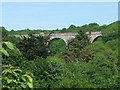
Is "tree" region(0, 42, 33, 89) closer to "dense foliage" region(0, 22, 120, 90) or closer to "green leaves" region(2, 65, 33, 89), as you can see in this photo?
"green leaves" region(2, 65, 33, 89)

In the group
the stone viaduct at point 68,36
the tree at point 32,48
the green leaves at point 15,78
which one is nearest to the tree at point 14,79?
the green leaves at point 15,78

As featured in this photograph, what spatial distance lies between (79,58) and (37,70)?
5.61m

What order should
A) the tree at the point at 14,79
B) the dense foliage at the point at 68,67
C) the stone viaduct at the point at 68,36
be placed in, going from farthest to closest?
the stone viaduct at the point at 68,36 → the dense foliage at the point at 68,67 → the tree at the point at 14,79

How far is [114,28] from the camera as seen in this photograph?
95.1 feet

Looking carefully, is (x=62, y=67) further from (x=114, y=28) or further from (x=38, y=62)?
(x=114, y=28)

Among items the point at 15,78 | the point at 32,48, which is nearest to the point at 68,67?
the point at 32,48

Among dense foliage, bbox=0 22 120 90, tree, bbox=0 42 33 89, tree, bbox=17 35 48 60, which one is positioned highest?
tree, bbox=0 42 33 89

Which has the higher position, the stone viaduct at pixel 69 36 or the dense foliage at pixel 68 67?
the stone viaduct at pixel 69 36

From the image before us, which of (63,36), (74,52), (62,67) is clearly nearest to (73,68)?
(62,67)

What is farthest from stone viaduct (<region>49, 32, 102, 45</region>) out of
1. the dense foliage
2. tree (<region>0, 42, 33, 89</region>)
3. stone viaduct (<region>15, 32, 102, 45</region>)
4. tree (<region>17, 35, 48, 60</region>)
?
tree (<region>0, 42, 33, 89</region>)

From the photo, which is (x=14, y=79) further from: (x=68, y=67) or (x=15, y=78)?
(x=68, y=67)

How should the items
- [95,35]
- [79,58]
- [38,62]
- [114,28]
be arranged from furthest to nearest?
[114,28] → [95,35] → [79,58] → [38,62]


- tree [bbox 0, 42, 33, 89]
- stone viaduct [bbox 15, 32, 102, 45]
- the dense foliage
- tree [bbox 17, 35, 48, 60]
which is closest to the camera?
tree [bbox 0, 42, 33, 89]

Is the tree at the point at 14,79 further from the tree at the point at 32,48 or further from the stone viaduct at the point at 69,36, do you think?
the stone viaduct at the point at 69,36
